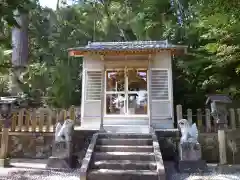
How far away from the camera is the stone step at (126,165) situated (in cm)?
640

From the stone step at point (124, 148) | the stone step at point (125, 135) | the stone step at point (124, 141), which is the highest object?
the stone step at point (125, 135)

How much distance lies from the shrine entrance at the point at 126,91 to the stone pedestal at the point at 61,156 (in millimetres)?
2929

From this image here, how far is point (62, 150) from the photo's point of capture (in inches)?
289

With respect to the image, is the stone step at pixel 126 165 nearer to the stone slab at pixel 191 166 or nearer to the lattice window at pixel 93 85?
the stone slab at pixel 191 166

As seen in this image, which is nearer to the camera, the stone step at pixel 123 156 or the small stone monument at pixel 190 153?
the stone step at pixel 123 156

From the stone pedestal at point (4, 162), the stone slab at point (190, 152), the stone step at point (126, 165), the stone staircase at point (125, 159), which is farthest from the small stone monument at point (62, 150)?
the stone slab at point (190, 152)

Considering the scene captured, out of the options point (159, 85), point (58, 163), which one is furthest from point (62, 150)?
point (159, 85)

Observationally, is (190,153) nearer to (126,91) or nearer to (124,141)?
(124,141)

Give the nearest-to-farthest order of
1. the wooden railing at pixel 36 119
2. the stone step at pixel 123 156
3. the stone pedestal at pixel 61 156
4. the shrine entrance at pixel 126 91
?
the stone step at pixel 123 156 < the stone pedestal at pixel 61 156 < the wooden railing at pixel 36 119 < the shrine entrance at pixel 126 91

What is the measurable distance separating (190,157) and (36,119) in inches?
192

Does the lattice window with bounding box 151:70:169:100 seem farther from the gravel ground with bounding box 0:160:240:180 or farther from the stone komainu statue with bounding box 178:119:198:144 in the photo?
Answer: the gravel ground with bounding box 0:160:240:180

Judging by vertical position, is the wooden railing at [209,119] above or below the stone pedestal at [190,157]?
above

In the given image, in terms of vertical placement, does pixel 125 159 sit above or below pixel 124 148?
below

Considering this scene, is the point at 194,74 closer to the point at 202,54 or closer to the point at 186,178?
the point at 202,54
